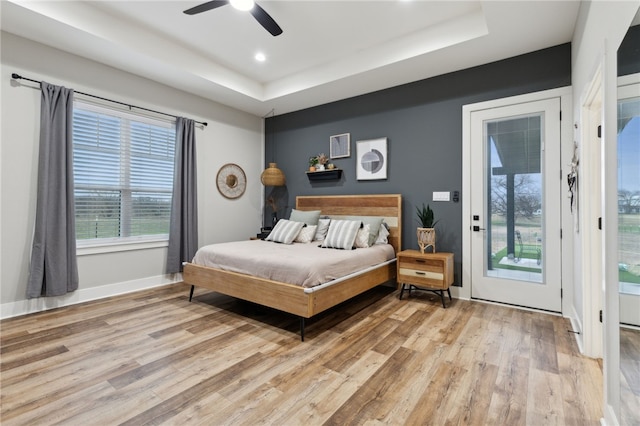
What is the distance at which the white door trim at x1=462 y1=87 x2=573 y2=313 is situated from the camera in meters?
3.14

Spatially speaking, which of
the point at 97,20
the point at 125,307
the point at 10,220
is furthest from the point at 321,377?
the point at 97,20

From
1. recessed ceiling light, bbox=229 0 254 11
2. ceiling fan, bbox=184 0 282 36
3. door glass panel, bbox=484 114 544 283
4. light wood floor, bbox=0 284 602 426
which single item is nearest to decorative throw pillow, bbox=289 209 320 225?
light wood floor, bbox=0 284 602 426

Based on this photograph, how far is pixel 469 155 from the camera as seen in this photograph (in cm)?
371

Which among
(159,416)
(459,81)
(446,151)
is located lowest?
(159,416)

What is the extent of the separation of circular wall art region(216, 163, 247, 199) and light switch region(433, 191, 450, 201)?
10.9 ft

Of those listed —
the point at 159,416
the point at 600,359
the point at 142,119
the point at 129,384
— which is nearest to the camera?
the point at 159,416

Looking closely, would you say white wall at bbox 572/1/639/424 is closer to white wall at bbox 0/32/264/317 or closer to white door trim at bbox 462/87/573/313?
white door trim at bbox 462/87/573/313

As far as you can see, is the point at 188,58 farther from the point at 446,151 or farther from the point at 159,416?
the point at 159,416

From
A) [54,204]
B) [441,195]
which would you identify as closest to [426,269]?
[441,195]

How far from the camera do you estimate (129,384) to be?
194cm

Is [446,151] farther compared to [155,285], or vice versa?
[155,285]

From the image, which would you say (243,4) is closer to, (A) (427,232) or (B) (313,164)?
(B) (313,164)

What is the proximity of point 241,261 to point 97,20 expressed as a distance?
2883mm

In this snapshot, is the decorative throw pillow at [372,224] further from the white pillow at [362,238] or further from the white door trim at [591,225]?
the white door trim at [591,225]
